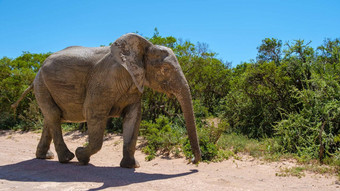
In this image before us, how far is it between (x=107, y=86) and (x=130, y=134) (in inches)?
46.7

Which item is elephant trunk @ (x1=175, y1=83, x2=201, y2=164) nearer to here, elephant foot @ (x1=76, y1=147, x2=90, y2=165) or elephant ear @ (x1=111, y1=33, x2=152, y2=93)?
elephant ear @ (x1=111, y1=33, x2=152, y2=93)

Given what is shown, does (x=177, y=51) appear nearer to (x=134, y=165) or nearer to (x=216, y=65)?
(x=216, y=65)

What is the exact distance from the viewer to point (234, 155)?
7664mm

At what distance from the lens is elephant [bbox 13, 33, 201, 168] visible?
230 inches

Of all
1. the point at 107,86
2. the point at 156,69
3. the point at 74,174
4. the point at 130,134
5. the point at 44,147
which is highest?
the point at 156,69

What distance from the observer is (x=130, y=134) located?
6383mm

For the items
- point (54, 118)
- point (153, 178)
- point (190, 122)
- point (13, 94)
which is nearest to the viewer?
point (153, 178)

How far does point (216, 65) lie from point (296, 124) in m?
7.61

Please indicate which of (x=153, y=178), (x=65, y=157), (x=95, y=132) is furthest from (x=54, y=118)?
(x=153, y=178)

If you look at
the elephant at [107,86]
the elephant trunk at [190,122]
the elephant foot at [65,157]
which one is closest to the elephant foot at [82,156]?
the elephant at [107,86]

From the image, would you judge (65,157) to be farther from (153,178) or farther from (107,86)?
(153,178)

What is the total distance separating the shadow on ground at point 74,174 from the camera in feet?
16.8

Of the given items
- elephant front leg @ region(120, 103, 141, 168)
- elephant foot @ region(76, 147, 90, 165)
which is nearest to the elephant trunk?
elephant front leg @ region(120, 103, 141, 168)

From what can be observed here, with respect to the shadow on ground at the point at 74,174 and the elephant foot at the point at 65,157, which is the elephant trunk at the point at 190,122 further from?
the elephant foot at the point at 65,157
